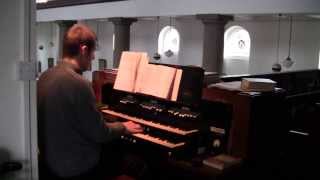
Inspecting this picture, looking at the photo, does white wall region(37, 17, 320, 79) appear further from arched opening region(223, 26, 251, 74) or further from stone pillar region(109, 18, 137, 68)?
stone pillar region(109, 18, 137, 68)

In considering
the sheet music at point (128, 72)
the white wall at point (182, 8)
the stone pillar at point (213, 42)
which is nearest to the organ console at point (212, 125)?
the sheet music at point (128, 72)

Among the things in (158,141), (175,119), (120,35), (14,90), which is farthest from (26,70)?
(120,35)

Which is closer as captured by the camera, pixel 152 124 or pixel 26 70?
pixel 26 70

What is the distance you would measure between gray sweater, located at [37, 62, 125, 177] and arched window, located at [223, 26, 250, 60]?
10.6 metres

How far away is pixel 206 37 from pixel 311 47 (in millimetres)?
4404

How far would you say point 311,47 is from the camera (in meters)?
10.8

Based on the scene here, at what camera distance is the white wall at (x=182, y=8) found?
21.1ft

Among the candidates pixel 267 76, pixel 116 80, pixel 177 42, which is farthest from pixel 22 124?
pixel 177 42

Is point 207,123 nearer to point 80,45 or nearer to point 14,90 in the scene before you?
point 80,45

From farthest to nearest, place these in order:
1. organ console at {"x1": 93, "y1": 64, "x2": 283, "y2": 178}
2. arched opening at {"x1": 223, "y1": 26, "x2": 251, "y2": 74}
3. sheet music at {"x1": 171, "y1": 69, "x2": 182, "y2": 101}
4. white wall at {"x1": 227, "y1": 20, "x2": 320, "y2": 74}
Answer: arched opening at {"x1": 223, "y1": 26, "x2": 251, "y2": 74}, white wall at {"x1": 227, "y1": 20, "x2": 320, "y2": 74}, sheet music at {"x1": 171, "y1": 69, "x2": 182, "y2": 101}, organ console at {"x1": 93, "y1": 64, "x2": 283, "y2": 178}

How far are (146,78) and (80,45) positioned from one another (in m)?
0.99

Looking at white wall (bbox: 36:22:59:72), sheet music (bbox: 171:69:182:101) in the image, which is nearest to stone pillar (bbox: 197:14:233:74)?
sheet music (bbox: 171:69:182:101)

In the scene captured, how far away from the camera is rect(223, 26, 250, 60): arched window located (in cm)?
1230

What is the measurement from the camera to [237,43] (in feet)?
41.4
